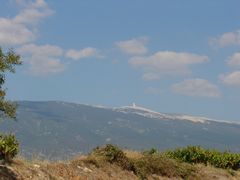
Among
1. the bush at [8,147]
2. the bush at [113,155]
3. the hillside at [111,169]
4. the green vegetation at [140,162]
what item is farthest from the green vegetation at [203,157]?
the bush at [8,147]

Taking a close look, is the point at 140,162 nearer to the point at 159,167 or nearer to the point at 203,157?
the point at 159,167

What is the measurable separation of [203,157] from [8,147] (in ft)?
58.0

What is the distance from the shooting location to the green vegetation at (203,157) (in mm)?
33656

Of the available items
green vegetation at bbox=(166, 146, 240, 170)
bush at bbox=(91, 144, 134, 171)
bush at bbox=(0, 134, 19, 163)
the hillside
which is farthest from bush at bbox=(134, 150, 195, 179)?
bush at bbox=(0, 134, 19, 163)

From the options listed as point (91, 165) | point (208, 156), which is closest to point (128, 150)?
point (91, 165)

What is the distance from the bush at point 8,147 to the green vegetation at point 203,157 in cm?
1500

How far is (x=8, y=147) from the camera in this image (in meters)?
19.5

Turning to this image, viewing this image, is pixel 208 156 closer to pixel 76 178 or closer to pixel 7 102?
pixel 76 178

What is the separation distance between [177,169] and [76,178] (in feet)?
27.6

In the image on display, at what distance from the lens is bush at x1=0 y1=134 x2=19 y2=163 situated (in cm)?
1944

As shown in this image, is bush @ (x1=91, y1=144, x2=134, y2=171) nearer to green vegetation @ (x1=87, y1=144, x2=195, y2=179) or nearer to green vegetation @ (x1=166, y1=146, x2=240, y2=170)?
green vegetation @ (x1=87, y1=144, x2=195, y2=179)

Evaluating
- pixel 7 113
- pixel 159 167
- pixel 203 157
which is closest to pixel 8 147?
pixel 7 113

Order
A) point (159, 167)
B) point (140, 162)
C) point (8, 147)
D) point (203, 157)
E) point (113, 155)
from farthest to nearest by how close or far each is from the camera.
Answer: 1. point (203, 157)
2. point (159, 167)
3. point (140, 162)
4. point (113, 155)
5. point (8, 147)

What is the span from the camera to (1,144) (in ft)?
63.6
